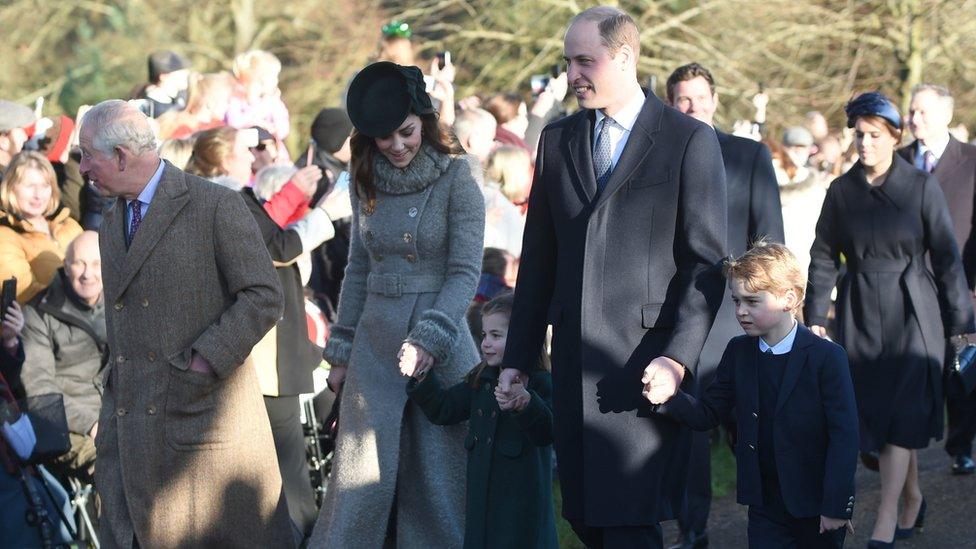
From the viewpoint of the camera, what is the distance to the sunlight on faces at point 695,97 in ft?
22.1

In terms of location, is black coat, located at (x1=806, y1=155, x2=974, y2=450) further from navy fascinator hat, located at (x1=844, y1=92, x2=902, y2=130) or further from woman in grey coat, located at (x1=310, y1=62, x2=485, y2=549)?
woman in grey coat, located at (x1=310, y1=62, x2=485, y2=549)

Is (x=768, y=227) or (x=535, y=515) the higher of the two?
(x=768, y=227)

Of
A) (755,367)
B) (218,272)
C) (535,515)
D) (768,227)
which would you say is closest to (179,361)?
(218,272)

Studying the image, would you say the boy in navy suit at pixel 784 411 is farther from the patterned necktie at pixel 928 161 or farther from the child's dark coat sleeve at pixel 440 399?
the patterned necktie at pixel 928 161

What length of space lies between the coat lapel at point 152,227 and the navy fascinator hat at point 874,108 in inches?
130

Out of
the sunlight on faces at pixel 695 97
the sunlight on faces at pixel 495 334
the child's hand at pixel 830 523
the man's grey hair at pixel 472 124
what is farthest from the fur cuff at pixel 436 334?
the man's grey hair at pixel 472 124

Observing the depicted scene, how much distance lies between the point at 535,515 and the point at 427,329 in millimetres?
809

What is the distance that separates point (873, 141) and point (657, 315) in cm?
285

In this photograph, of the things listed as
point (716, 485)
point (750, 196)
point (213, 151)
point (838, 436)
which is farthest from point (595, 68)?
point (716, 485)

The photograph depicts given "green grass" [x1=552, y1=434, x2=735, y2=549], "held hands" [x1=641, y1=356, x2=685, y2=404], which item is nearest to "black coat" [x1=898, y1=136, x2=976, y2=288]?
"green grass" [x1=552, y1=434, x2=735, y2=549]

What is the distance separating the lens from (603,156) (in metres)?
4.69

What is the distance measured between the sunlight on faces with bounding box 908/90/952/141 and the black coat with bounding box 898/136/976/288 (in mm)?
137

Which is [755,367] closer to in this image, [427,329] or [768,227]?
[427,329]

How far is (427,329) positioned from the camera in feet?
17.7
